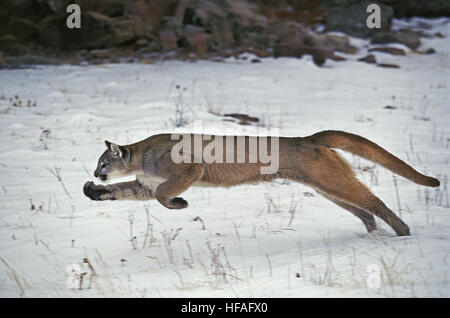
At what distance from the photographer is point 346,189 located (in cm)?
546

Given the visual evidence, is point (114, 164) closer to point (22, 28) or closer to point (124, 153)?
point (124, 153)

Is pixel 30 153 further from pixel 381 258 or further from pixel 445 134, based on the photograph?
pixel 445 134

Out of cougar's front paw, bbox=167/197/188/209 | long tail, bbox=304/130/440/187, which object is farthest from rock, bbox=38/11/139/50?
long tail, bbox=304/130/440/187

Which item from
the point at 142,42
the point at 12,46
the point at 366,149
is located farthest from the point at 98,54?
the point at 366,149

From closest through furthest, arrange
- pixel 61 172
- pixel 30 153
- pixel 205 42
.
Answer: pixel 61 172, pixel 30 153, pixel 205 42

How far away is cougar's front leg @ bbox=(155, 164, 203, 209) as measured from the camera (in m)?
5.69

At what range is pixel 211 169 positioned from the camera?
235 inches

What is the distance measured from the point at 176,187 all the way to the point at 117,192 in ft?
2.55

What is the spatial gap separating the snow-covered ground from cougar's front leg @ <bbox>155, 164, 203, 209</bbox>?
13.9 inches

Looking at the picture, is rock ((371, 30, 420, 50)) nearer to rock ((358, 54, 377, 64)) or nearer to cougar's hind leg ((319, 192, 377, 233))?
rock ((358, 54, 377, 64))

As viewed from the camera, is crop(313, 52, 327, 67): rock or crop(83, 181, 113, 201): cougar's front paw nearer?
crop(83, 181, 113, 201): cougar's front paw

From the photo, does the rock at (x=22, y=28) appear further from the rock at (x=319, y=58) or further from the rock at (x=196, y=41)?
the rock at (x=319, y=58)

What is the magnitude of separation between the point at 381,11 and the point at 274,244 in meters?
15.4

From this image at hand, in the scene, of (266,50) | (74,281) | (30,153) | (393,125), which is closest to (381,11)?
(266,50)
